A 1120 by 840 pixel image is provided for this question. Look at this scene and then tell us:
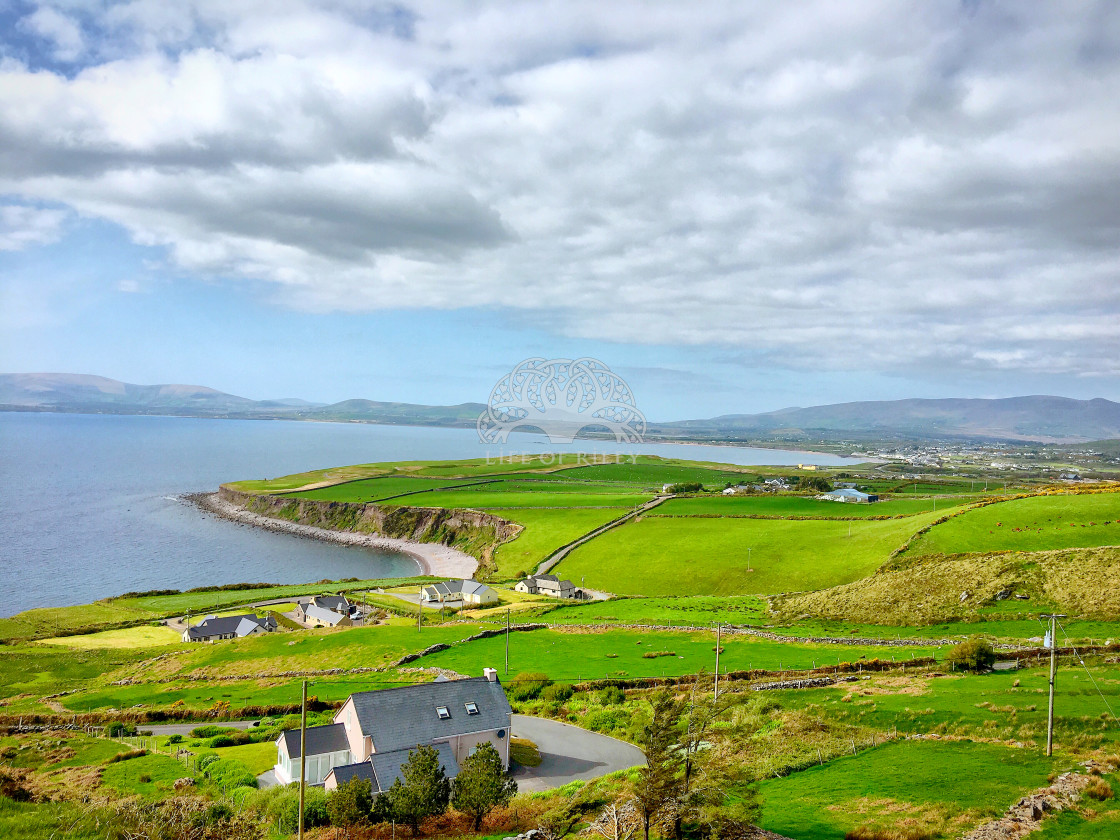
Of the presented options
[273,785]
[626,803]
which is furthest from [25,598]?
[626,803]

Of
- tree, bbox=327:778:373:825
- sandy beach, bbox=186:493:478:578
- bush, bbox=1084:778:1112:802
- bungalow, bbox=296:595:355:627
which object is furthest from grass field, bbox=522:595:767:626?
sandy beach, bbox=186:493:478:578

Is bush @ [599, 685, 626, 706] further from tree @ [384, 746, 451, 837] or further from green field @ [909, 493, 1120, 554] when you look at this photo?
green field @ [909, 493, 1120, 554]

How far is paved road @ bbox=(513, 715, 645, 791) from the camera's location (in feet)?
83.5

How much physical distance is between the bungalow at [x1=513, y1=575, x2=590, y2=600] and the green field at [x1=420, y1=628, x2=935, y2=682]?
19173 millimetres

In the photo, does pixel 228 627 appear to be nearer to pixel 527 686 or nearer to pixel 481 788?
pixel 527 686

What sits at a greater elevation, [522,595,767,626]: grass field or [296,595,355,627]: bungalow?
[522,595,767,626]: grass field

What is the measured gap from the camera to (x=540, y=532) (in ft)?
318

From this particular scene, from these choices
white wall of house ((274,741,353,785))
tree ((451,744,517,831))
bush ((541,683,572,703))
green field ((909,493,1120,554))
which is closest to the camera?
tree ((451,744,517,831))

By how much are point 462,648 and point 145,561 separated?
69.5m

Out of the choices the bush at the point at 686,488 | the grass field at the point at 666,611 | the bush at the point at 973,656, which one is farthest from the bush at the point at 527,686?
the bush at the point at 686,488

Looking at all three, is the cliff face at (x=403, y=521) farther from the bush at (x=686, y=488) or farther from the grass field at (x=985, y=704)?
the grass field at (x=985, y=704)

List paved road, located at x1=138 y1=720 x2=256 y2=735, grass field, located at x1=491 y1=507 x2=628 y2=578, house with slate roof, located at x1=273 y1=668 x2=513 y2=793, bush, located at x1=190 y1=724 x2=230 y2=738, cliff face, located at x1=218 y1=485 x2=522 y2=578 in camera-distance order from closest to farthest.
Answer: house with slate roof, located at x1=273 y1=668 x2=513 y2=793
bush, located at x1=190 y1=724 x2=230 y2=738
paved road, located at x1=138 y1=720 x2=256 y2=735
grass field, located at x1=491 y1=507 x2=628 y2=578
cliff face, located at x1=218 y1=485 x2=522 y2=578

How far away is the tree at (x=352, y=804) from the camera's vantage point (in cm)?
2008

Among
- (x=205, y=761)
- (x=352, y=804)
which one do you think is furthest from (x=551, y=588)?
(x=352, y=804)
